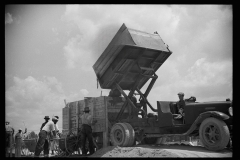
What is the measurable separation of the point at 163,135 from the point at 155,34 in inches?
162

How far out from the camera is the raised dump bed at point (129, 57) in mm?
9695

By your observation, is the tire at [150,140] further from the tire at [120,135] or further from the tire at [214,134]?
the tire at [214,134]

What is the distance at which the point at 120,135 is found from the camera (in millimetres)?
9625

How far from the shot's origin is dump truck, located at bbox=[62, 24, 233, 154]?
7.75 meters

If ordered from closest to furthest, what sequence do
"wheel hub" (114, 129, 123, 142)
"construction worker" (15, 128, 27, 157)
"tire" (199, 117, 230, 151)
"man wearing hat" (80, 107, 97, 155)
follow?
"tire" (199, 117, 230, 151) → "wheel hub" (114, 129, 123, 142) → "man wearing hat" (80, 107, 97, 155) → "construction worker" (15, 128, 27, 157)

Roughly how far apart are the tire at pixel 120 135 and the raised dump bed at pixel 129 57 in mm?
1915

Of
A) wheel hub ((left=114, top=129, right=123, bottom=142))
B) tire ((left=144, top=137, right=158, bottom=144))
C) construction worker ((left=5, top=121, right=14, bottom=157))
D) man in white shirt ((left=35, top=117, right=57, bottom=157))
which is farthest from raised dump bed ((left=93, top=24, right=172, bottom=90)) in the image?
construction worker ((left=5, top=121, right=14, bottom=157))

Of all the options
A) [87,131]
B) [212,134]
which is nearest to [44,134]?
[87,131]

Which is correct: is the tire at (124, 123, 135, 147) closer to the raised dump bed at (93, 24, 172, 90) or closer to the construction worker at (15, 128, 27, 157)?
the raised dump bed at (93, 24, 172, 90)

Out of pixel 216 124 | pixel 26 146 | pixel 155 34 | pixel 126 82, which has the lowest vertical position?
pixel 26 146

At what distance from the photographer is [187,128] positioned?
8586mm

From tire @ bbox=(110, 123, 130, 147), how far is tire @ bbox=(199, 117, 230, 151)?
2648 mm

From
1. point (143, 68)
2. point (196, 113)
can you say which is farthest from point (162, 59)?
point (196, 113)

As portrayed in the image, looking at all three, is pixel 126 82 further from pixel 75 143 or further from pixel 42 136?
pixel 42 136
